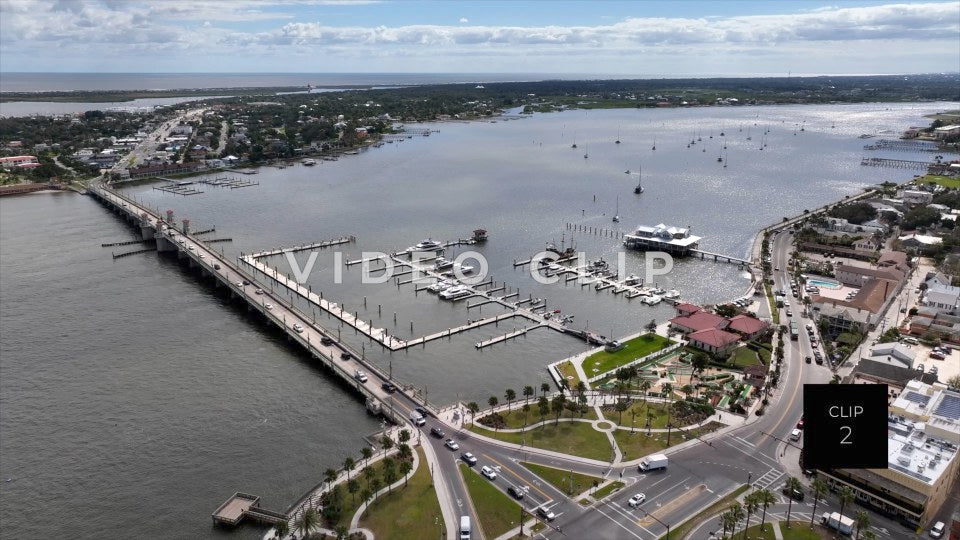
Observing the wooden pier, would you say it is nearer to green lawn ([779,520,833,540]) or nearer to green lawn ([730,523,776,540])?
green lawn ([730,523,776,540])

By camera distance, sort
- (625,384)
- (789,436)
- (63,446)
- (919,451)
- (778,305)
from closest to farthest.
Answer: (919,451) → (789,436) → (63,446) → (625,384) → (778,305)

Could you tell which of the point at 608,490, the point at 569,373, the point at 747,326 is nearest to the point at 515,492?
the point at 608,490

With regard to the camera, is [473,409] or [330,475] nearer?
[330,475]

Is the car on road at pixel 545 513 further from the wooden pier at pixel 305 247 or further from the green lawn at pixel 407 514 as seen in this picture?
the wooden pier at pixel 305 247

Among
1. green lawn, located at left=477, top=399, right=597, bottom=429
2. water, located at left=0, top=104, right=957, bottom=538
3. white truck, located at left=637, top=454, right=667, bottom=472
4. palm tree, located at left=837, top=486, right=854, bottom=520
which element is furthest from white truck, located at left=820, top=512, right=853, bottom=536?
water, located at left=0, top=104, right=957, bottom=538

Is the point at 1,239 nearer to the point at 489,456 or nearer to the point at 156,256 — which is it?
the point at 156,256

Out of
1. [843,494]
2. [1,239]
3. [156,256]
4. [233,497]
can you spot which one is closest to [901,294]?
[843,494]

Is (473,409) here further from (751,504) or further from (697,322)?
(697,322)
